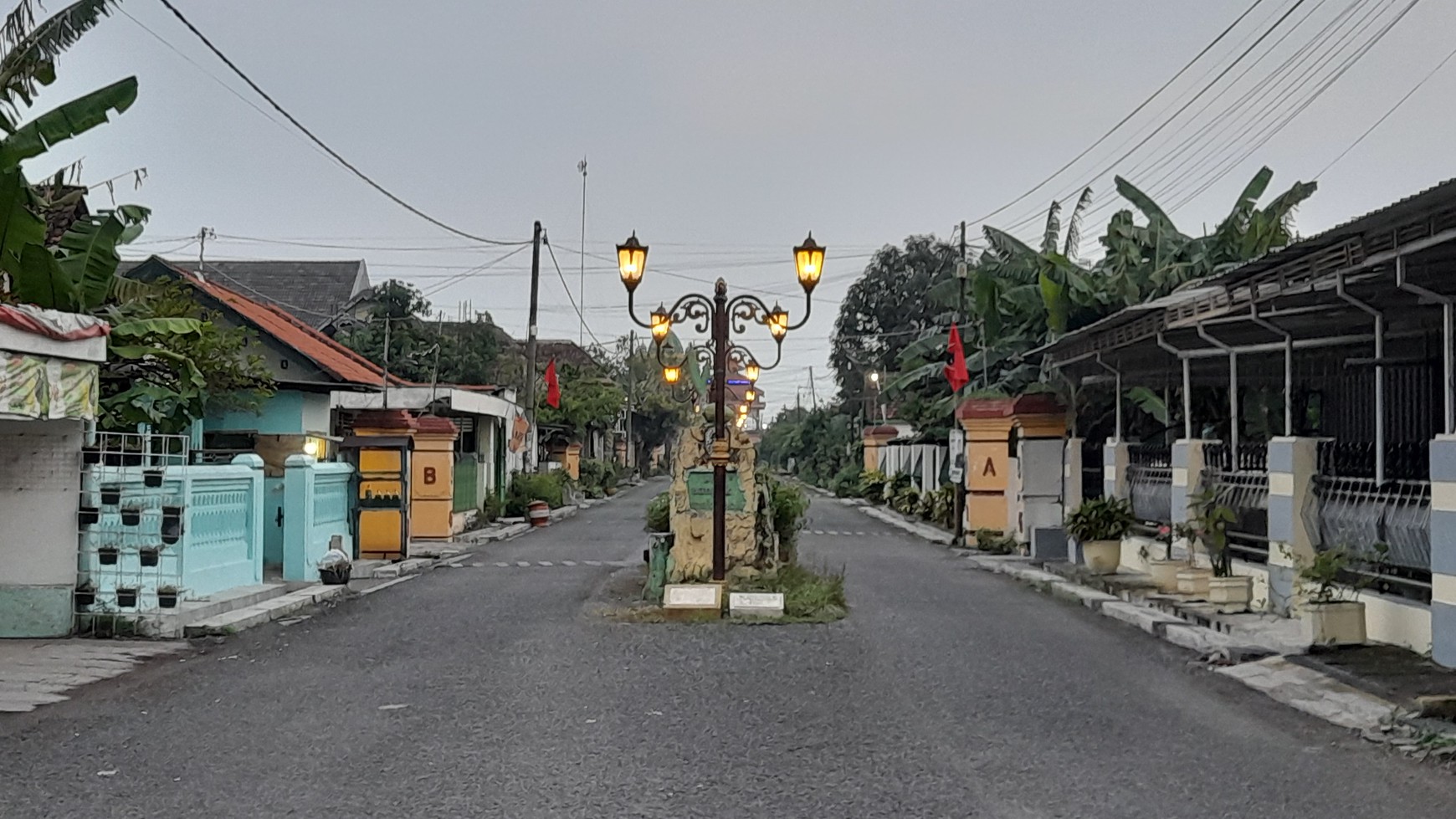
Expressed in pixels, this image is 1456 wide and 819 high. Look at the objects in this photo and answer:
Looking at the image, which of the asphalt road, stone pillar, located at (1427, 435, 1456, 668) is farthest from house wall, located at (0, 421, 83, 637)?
stone pillar, located at (1427, 435, 1456, 668)

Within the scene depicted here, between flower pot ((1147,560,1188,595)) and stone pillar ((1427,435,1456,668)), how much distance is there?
18.3 ft

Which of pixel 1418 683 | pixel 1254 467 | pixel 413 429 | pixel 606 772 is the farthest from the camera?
pixel 413 429

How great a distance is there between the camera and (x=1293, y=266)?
1070 cm

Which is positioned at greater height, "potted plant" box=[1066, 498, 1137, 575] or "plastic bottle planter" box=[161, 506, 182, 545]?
"plastic bottle planter" box=[161, 506, 182, 545]

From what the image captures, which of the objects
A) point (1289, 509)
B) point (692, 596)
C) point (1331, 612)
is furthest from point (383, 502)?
point (1331, 612)

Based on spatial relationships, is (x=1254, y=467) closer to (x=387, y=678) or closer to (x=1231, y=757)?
(x=1231, y=757)

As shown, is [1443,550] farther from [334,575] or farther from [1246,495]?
[334,575]

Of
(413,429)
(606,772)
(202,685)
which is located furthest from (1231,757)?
(413,429)

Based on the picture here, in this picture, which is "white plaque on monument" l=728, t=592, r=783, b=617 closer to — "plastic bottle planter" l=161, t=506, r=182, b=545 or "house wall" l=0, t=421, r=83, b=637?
"plastic bottle planter" l=161, t=506, r=182, b=545

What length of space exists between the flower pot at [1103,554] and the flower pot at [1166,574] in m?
1.91

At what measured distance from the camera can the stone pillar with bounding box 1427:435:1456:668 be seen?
8.84m

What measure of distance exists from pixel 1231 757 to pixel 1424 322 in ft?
18.9

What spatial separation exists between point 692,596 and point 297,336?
559 inches

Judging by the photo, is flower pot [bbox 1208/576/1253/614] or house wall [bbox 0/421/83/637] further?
flower pot [bbox 1208/576/1253/614]
